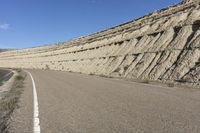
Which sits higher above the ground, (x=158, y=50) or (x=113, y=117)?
(x=158, y=50)

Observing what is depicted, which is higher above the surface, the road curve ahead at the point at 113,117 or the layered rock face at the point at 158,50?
the layered rock face at the point at 158,50

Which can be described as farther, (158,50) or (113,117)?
(158,50)

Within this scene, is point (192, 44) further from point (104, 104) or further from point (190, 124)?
point (190, 124)


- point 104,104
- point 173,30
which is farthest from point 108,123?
point 173,30

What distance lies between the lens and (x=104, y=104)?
1048 cm

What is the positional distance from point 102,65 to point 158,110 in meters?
34.0

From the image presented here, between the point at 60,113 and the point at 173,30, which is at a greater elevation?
the point at 173,30

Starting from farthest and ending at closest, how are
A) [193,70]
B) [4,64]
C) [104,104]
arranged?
[4,64] → [193,70] → [104,104]

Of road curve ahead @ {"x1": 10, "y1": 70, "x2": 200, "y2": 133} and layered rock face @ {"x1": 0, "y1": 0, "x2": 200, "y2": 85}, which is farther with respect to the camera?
layered rock face @ {"x1": 0, "y1": 0, "x2": 200, "y2": 85}

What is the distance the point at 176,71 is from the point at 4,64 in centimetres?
11540

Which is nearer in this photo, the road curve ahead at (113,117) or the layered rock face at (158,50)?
the road curve ahead at (113,117)

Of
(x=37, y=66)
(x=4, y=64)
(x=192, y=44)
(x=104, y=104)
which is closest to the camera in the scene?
(x=104, y=104)

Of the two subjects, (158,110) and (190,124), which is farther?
(158,110)

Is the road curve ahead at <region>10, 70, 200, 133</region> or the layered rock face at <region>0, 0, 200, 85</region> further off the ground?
the layered rock face at <region>0, 0, 200, 85</region>
